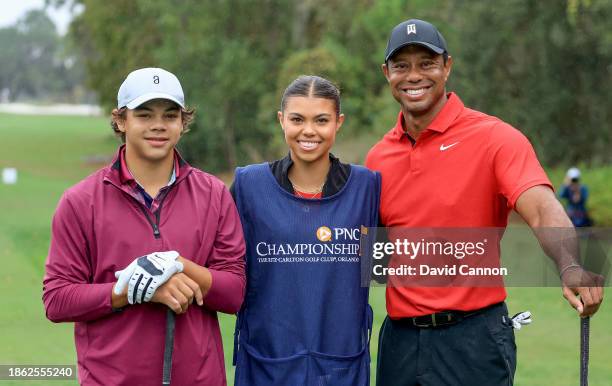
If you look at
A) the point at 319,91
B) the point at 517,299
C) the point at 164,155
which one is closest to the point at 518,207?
the point at 319,91

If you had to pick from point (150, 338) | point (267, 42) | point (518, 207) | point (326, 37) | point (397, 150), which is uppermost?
point (267, 42)

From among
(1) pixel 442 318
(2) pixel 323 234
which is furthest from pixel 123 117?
(1) pixel 442 318

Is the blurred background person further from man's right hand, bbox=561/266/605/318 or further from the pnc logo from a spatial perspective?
man's right hand, bbox=561/266/605/318

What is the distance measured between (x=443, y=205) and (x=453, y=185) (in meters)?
0.09

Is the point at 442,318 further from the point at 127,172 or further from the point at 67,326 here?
the point at 67,326

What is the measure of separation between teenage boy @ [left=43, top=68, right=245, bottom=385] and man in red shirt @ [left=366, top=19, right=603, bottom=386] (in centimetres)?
76

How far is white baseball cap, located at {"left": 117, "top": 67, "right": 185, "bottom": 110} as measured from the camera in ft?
11.9

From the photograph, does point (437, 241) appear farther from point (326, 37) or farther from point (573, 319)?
point (326, 37)

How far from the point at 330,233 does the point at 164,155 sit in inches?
27.8

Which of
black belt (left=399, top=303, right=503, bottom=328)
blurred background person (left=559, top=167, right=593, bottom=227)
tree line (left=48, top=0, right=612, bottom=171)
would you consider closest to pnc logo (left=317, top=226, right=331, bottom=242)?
black belt (left=399, top=303, right=503, bottom=328)

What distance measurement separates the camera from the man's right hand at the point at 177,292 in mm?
3400

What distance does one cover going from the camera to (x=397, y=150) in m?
4.21

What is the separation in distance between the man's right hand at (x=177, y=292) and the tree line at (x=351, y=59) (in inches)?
502

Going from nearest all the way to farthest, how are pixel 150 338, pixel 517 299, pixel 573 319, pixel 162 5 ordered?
1. pixel 150 338
2. pixel 573 319
3. pixel 517 299
4. pixel 162 5
